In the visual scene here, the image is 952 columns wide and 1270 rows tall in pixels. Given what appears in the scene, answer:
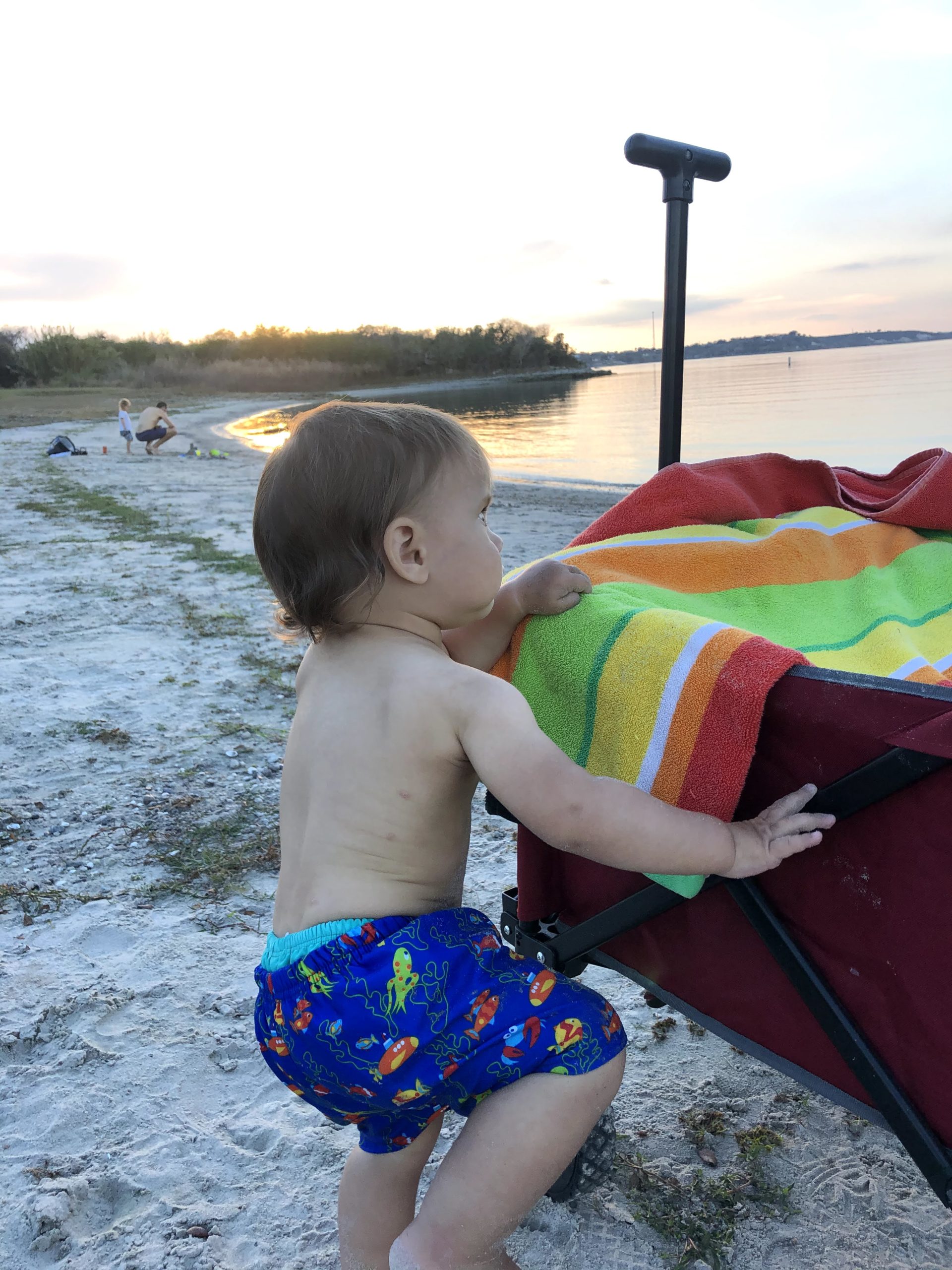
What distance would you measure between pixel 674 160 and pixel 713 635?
1.05 metres

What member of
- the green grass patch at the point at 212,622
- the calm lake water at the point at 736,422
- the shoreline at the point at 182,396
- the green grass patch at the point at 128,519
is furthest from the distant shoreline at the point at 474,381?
the green grass patch at the point at 212,622

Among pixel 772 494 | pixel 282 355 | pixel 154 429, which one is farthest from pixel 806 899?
pixel 282 355

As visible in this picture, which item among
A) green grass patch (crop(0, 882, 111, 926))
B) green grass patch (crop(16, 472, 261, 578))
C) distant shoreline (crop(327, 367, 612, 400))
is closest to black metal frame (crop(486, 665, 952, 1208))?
green grass patch (crop(0, 882, 111, 926))

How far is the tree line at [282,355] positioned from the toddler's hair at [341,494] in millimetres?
55622

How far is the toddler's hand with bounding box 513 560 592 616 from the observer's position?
1.31 meters

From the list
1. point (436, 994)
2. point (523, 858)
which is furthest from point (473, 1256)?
point (523, 858)

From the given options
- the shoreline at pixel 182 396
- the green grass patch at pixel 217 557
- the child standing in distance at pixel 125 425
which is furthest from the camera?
the shoreline at pixel 182 396

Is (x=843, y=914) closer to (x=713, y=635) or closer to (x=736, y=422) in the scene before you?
(x=713, y=635)

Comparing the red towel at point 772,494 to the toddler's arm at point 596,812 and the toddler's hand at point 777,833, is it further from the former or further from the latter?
the toddler's hand at point 777,833

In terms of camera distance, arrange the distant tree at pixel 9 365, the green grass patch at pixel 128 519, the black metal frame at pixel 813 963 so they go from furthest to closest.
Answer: the distant tree at pixel 9 365 → the green grass patch at pixel 128 519 → the black metal frame at pixel 813 963

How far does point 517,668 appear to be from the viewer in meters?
1.38

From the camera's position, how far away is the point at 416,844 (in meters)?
1.26

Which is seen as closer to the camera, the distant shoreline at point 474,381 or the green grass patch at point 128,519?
the green grass patch at point 128,519

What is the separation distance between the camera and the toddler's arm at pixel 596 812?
1.05 m
